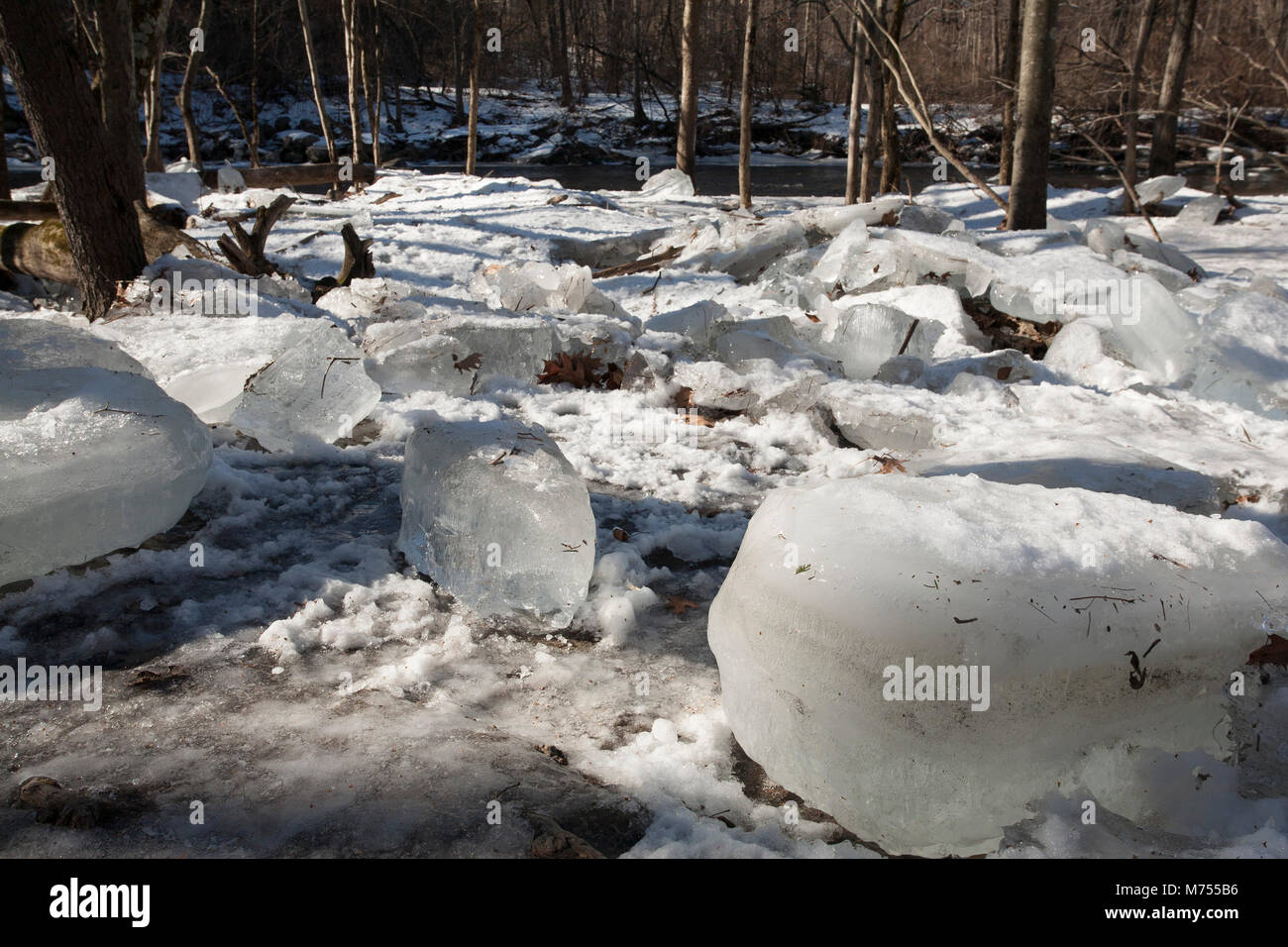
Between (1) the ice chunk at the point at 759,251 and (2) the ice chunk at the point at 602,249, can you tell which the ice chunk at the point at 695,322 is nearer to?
(1) the ice chunk at the point at 759,251

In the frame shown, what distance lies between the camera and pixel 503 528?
8.57 feet

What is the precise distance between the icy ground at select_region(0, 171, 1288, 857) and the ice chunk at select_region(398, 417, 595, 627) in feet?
0.27

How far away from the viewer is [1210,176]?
54.7 ft

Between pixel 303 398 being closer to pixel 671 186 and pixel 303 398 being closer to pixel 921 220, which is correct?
pixel 921 220

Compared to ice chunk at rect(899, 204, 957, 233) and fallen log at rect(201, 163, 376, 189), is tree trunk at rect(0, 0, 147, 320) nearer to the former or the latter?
ice chunk at rect(899, 204, 957, 233)

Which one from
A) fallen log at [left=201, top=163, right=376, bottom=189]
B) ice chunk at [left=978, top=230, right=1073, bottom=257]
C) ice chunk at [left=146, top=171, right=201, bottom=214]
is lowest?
ice chunk at [left=978, top=230, right=1073, bottom=257]

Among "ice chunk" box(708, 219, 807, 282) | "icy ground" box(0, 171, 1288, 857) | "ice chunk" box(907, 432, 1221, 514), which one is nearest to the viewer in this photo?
"icy ground" box(0, 171, 1288, 857)

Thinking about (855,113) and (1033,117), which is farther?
(855,113)

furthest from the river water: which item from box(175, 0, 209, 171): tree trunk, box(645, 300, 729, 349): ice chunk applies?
box(645, 300, 729, 349): ice chunk

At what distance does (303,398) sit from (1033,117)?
21.7ft

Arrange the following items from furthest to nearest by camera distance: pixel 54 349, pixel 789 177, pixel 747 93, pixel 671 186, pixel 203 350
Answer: pixel 789 177 < pixel 671 186 < pixel 747 93 < pixel 203 350 < pixel 54 349

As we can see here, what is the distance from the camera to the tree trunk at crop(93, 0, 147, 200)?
23.6 feet

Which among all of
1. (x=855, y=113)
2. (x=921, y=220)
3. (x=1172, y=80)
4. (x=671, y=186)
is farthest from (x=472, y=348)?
(x=1172, y=80)
